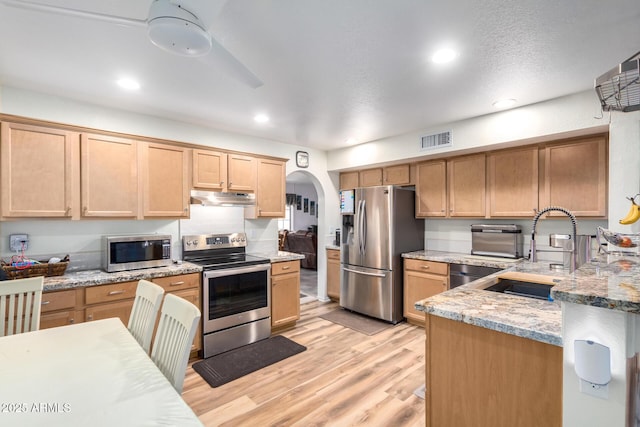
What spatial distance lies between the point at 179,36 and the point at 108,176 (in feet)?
6.83

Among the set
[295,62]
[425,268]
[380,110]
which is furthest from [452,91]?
[425,268]

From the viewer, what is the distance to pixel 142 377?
3.68 ft

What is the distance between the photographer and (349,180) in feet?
16.3

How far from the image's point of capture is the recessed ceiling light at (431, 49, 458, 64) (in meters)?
1.96

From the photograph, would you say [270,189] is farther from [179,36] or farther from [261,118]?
[179,36]

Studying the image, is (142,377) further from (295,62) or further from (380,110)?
(380,110)

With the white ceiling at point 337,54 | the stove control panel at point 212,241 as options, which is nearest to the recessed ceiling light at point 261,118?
the white ceiling at point 337,54

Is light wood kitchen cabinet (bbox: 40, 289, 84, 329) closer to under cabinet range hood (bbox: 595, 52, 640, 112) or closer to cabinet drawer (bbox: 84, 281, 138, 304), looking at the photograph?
cabinet drawer (bbox: 84, 281, 138, 304)

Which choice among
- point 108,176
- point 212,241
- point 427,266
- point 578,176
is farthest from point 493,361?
point 108,176

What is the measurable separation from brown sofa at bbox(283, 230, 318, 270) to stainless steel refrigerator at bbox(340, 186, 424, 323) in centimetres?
298

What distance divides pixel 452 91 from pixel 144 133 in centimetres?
299

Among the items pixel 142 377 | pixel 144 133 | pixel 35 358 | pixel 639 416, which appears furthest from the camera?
pixel 144 133

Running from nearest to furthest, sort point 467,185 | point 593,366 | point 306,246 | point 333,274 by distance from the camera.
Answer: point 593,366 < point 467,185 < point 333,274 < point 306,246

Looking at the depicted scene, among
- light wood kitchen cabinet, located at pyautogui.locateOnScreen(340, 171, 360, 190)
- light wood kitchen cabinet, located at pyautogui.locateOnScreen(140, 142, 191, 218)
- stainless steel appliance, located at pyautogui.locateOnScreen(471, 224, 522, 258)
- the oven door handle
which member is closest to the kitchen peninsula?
stainless steel appliance, located at pyautogui.locateOnScreen(471, 224, 522, 258)
